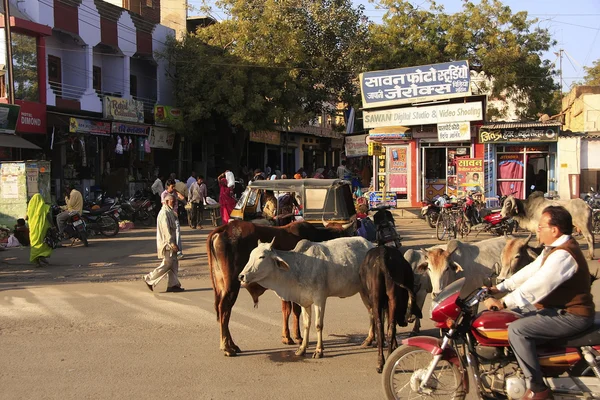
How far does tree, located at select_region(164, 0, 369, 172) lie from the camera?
Result: 2528 centimetres

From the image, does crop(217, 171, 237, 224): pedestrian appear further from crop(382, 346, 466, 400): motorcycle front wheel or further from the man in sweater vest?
the man in sweater vest

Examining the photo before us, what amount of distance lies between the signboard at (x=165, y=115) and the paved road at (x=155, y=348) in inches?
570

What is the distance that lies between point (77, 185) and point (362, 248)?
693 inches

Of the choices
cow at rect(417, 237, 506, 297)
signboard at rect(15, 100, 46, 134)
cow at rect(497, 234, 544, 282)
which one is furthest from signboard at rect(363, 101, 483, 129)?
cow at rect(497, 234, 544, 282)

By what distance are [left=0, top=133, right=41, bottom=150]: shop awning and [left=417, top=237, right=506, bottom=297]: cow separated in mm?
15724

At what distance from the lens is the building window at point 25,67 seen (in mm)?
19062

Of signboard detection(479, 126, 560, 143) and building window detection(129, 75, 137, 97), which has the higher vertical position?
building window detection(129, 75, 137, 97)

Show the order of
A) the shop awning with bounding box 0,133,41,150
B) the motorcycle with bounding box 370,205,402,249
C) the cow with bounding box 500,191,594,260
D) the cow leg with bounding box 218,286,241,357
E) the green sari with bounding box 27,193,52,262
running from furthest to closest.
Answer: the shop awning with bounding box 0,133,41,150 → the cow with bounding box 500,191,594,260 → the green sari with bounding box 27,193,52,262 → the motorcycle with bounding box 370,205,402,249 → the cow leg with bounding box 218,286,241,357

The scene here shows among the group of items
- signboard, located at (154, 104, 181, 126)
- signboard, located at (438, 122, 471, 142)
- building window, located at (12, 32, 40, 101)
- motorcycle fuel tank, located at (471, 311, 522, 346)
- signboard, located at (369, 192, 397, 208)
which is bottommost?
motorcycle fuel tank, located at (471, 311, 522, 346)

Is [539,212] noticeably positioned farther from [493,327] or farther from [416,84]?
[416,84]

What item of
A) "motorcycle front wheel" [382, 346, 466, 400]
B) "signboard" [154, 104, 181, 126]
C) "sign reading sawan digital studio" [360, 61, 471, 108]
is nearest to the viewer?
"motorcycle front wheel" [382, 346, 466, 400]

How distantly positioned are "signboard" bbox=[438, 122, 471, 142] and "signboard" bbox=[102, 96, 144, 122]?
39.2ft

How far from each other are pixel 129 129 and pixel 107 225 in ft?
23.4

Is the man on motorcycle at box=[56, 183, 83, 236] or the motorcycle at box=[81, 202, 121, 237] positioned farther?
the motorcycle at box=[81, 202, 121, 237]
